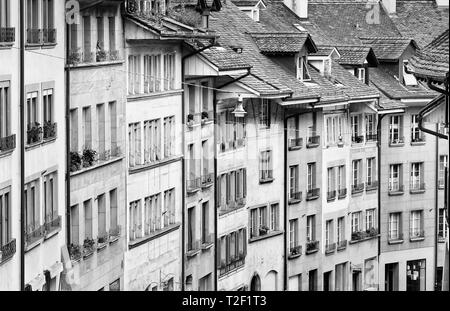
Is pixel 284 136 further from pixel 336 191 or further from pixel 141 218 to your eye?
pixel 141 218

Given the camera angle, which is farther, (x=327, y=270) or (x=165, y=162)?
(x=327, y=270)

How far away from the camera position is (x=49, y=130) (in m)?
26.6

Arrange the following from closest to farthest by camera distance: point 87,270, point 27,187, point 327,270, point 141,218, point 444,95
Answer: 1. point 444,95
2. point 27,187
3. point 87,270
4. point 141,218
5. point 327,270

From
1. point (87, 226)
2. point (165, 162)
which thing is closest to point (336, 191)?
point (165, 162)

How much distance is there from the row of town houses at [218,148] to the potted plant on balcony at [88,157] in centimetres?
3

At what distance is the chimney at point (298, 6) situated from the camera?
49.2m

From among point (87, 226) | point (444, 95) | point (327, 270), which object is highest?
point (444, 95)

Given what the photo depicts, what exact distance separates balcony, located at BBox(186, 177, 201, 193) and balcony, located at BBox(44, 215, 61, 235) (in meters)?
9.01

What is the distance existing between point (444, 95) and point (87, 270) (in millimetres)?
7026

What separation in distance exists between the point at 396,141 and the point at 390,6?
19.1 ft

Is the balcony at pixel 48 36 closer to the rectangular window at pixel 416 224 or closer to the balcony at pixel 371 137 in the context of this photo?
the balcony at pixel 371 137

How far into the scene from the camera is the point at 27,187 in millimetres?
25078

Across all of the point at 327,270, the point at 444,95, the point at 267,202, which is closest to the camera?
the point at 444,95

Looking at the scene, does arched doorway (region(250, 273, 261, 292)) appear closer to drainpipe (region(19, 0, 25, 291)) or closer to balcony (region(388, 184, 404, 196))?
balcony (region(388, 184, 404, 196))
